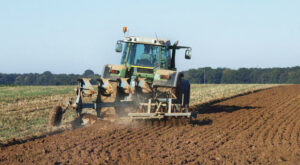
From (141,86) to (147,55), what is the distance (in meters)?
1.56

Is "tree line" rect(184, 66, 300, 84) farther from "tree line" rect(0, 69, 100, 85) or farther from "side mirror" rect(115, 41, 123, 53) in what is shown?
"side mirror" rect(115, 41, 123, 53)

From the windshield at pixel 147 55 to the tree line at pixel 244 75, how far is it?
6728 cm

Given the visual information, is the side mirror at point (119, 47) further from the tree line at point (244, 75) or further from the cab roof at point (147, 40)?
the tree line at point (244, 75)

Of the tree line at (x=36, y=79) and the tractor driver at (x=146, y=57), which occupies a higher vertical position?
the tractor driver at (x=146, y=57)

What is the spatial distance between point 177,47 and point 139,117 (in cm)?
318

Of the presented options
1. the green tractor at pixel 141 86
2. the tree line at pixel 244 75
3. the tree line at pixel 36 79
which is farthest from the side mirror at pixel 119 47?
the tree line at pixel 244 75

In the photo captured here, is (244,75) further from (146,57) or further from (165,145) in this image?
(165,145)

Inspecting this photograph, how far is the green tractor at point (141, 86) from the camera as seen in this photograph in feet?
33.9

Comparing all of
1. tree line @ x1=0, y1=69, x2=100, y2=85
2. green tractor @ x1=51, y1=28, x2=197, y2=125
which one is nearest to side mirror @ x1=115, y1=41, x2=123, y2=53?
green tractor @ x1=51, y1=28, x2=197, y2=125

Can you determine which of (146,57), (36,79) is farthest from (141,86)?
(36,79)

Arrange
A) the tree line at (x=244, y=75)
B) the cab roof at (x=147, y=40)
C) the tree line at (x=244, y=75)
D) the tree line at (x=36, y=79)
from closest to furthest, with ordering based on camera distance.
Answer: the cab roof at (x=147, y=40) < the tree line at (x=36, y=79) < the tree line at (x=244, y=75) < the tree line at (x=244, y=75)

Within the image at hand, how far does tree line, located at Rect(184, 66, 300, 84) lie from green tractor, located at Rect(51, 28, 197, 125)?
6731 cm

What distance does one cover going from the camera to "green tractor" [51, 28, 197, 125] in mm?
10344

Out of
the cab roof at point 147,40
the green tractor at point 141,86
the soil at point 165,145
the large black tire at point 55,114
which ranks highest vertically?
the cab roof at point 147,40
